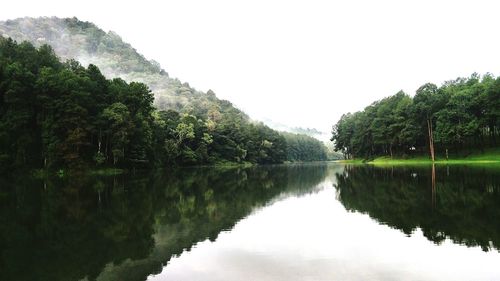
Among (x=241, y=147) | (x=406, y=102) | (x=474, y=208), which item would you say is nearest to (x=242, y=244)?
(x=474, y=208)

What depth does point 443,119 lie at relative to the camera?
8688cm

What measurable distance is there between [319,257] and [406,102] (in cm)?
10280

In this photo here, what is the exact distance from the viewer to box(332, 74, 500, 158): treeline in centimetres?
8219

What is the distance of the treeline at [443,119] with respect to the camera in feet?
270

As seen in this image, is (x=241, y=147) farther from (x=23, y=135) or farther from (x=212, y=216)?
(x=212, y=216)

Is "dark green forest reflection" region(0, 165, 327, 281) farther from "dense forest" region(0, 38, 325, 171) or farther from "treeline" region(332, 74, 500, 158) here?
"treeline" region(332, 74, 500, 158)

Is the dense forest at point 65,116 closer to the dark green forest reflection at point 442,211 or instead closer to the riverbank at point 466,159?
the dark green forest reflection at point 442,211

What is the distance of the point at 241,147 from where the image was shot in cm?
15225

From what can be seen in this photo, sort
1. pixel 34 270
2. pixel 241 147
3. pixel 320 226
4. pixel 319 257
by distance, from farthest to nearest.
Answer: pixel 241 147, pixel 320 226, pixel 319 257, pixel 34 270

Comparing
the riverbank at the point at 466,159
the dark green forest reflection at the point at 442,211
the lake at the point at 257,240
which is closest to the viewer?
the lake at the point at 257,240

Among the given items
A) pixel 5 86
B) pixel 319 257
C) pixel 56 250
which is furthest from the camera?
pixel 5 86

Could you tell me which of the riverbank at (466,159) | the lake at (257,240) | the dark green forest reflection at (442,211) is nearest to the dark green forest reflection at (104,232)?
the lake at (257,240)

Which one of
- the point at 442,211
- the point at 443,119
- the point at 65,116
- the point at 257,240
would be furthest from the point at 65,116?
the point at 443,119

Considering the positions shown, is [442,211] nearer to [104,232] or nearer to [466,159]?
[104,232]
